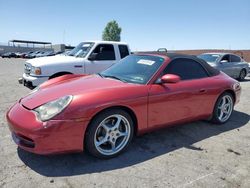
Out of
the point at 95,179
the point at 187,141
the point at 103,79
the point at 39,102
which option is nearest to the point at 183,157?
the point at 187,141

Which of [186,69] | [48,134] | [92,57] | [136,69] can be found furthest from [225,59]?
[48,134]

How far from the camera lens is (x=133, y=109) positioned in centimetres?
348

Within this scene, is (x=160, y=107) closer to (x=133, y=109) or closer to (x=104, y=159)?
(x=133, y=109)

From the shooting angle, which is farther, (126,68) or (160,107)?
(126,68)

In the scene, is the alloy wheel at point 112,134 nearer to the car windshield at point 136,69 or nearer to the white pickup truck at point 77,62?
the car windshield at point 136,69

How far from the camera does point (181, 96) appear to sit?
405 cm

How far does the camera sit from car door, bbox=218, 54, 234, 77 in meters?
11.4

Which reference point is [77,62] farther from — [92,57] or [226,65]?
[226,65]

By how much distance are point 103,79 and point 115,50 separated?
14.5ft

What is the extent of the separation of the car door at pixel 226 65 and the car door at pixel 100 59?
18.5ft

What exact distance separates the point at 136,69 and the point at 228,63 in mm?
9025

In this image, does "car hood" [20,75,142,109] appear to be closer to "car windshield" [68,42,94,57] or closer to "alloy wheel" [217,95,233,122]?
"alloy wheel" [217,95,233,122]

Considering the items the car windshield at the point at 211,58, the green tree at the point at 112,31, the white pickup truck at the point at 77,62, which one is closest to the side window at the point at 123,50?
the white pickup truck at the point at 77,62

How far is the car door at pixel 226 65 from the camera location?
37.3 feet
